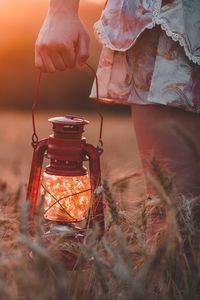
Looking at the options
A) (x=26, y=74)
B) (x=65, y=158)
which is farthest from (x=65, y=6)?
(x=26, y=74)

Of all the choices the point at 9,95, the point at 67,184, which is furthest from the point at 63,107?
the point at 67,184

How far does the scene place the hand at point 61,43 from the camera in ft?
5.64

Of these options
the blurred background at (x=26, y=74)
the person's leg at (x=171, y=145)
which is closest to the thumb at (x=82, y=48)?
the person's leg at (x=171, y=145)

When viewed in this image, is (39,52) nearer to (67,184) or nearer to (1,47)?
(67,184)

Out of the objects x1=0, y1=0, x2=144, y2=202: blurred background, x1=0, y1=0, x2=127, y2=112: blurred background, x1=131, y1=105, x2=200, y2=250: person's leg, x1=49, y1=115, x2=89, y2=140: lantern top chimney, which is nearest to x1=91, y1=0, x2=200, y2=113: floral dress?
x1=131, y1=105, x2=200, y2=250: person's leg

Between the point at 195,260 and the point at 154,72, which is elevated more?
the point at 154,72

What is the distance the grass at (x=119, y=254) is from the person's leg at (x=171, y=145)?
0.20 ft

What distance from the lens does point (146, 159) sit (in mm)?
1747

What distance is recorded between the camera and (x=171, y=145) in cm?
171

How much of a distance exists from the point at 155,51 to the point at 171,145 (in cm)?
22

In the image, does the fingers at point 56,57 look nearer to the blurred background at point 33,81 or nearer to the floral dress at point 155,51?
the floral dress at point 155,51

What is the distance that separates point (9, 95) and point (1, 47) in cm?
172

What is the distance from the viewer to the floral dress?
1696mm

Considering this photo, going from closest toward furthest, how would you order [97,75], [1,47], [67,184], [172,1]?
[172,1] → [97,75] → [67,184] → [1,47]
